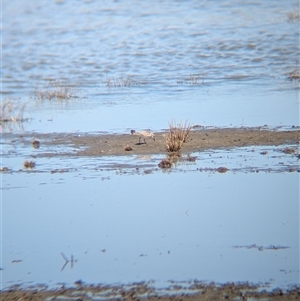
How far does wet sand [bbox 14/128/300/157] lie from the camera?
41.8 ft

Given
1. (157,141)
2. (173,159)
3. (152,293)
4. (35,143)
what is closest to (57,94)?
(35,143)

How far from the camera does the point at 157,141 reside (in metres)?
13.2

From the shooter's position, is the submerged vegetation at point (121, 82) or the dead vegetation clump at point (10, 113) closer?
the dead vegetation clump at point (10, 113)

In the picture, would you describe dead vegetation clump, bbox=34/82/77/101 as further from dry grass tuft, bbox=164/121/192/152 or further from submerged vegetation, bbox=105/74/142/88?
dry grass tuft, bbox=164/121/192/152

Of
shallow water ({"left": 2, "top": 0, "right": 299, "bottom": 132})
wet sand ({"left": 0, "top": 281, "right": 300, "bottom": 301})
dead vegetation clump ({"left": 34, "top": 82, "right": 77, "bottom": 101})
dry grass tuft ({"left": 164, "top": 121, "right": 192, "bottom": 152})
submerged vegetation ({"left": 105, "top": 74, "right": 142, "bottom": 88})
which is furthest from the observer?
submerged vegetation ({"left": 105, "top": 74, "right": 142, "bottom": 88})

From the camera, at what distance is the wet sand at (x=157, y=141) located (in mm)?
12734

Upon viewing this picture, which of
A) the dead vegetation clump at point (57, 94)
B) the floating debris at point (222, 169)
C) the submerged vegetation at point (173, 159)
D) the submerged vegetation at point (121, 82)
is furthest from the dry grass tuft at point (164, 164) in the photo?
the submerged vegetation at point (121, 82)

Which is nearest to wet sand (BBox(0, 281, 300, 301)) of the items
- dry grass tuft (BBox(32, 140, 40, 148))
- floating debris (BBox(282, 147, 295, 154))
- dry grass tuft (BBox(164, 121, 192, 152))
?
floating debris (BBox(282, 147, 295, 154))

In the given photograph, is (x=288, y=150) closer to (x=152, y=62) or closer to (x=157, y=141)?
(x=157, y=141)

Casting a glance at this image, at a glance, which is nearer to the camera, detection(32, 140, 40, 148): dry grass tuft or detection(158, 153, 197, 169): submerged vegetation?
detection(158, 153, 197, 169): submerged vegetation

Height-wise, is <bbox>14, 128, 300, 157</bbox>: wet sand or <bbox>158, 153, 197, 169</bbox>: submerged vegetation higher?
<bbox>14, 128, 300, 157</bbox>: wet sand

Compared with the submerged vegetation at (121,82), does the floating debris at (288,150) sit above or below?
below

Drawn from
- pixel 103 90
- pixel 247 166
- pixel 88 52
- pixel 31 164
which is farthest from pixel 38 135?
pixel 88 52

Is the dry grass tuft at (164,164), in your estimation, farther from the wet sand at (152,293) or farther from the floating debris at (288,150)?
the wet sand at (152,293)
